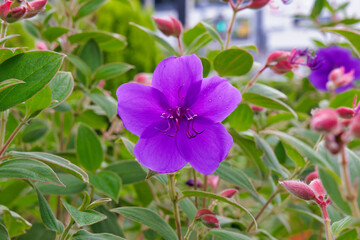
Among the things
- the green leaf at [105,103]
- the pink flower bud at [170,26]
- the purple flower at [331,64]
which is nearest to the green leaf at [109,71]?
the green leaf at [105,103]

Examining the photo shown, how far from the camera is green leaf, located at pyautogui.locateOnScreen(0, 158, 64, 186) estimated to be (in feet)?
1.56

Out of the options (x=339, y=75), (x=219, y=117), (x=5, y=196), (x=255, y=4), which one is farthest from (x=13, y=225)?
(x=339, y=75)

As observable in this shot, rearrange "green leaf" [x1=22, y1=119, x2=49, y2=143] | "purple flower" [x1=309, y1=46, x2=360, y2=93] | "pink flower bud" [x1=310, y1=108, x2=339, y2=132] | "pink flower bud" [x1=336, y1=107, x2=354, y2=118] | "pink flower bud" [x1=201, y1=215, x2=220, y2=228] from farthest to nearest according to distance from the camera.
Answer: "purple flower" [x1=309, y1=46, x2=360, y2=93]
"green leaf" [x1=22, y1=119, x2=49, y2=143]
"pink flower bud" [x1=201, y1=215, x2=220, y2=228]
"pink flower bud" [x1=336, y1=107, x2=354, y2=118]
"pink flower bud" [x1=310, y1=108, x2=339, y2=132]

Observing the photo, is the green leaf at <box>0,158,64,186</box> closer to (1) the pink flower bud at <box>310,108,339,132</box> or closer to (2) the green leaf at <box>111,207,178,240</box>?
(2) the green leaf at <box>111,207,178,240</box>

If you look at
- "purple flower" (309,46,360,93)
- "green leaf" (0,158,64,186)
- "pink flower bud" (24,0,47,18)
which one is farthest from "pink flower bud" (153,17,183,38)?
"purple flower" (309,46,360,93)

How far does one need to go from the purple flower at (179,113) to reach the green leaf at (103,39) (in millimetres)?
345

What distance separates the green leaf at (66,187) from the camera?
648 mm

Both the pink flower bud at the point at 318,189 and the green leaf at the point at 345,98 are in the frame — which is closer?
the pink flower bud at the point at 318,189

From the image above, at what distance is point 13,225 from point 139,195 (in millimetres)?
280

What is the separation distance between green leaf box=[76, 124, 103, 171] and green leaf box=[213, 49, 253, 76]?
25cm

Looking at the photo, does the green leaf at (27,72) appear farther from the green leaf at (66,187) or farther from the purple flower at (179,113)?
the green leaf at (66,187)

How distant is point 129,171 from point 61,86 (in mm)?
216

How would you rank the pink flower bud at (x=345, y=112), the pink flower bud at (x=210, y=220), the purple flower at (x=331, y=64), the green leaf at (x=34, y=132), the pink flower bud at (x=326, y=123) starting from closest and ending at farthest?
the pink flower bud at (x=326, y=123) → the pink flower bud at (x=345, y=112) → the pink flower bud at (x=210, y=220) → the green leaf at (x=34, y=132) → the purple flower at (x=331, y=64)

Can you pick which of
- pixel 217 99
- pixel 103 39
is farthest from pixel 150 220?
pixel 103 39
